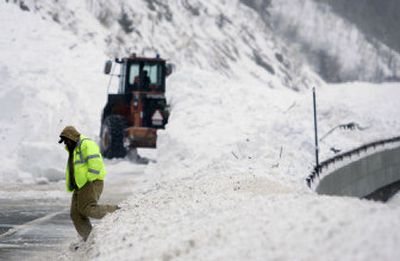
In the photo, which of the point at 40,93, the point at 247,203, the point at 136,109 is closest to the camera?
the point at 247,203

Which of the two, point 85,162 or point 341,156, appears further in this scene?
point 341,156

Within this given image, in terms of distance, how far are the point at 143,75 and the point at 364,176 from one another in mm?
7792

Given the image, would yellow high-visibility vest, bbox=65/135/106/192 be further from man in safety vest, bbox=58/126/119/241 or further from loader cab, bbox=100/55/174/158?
loader cab, bbox=100/55/174/158

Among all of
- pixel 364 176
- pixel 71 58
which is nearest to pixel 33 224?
pixel 364 176

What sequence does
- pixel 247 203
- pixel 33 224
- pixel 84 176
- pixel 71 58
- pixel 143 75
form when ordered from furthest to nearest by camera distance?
pixel 71 58, pixel 143 75, pixel 33 224, pixel 84 176, pixel 247 203

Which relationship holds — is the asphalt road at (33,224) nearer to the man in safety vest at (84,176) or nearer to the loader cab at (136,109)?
the man in safety vest at (84,176)

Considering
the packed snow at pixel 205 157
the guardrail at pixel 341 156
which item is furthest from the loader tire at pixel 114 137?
the guardrail at pixel 341 156

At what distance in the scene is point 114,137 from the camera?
774 inches

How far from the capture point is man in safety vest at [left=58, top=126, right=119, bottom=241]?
7250 millimetres

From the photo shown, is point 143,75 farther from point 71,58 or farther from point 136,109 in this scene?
point 71,58

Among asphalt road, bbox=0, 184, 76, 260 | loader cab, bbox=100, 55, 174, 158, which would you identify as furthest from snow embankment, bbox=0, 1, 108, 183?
asphalt road, bbox=0, 184, 76, 260

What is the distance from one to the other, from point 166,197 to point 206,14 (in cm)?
7283

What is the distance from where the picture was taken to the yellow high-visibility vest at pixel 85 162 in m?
7.24

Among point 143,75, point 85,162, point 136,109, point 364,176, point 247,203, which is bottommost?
point 247,203
